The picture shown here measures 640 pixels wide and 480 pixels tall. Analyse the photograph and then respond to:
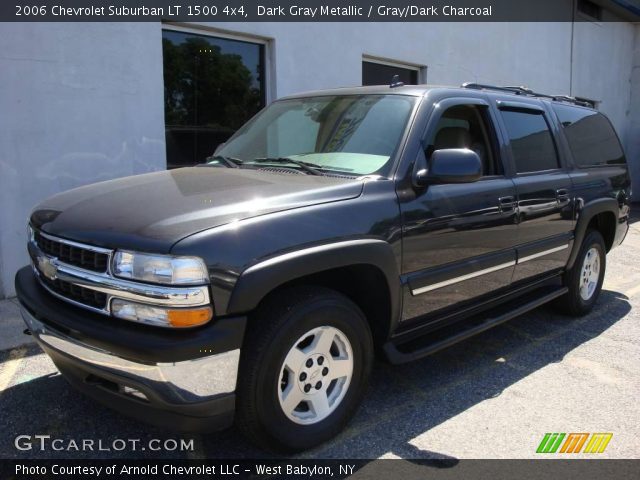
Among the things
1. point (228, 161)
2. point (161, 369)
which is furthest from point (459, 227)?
point (161, 369)

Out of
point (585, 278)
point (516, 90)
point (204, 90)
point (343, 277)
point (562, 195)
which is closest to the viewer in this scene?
point (343, 277)

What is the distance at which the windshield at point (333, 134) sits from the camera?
3248 millimetres

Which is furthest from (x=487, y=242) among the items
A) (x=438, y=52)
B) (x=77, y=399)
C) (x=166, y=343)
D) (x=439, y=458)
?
(x=438, y=52)

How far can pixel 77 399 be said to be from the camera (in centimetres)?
338

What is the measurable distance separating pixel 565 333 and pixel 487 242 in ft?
5.57

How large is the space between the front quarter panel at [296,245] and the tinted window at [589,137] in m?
2.71

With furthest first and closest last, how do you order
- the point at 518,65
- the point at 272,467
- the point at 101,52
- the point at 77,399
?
the point at 518,65, the point at 101,52, the point at 77,399, the point at 272,467

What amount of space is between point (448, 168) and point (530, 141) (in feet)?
5.14

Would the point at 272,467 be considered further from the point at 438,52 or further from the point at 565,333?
the point at 438,52

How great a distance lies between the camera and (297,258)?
2.51 meters

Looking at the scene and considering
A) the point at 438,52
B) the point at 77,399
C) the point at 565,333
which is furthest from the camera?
the point at 438,52
